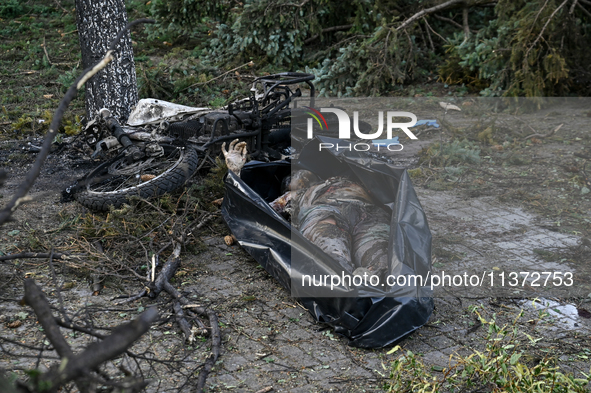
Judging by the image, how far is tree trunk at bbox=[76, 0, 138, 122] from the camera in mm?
6559

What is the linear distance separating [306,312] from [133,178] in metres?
2.34

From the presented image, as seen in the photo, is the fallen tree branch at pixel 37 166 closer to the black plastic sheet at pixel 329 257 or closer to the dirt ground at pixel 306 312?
the dirt ground at pixel 306 312

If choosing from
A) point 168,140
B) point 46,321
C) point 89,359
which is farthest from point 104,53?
A: point 89,359

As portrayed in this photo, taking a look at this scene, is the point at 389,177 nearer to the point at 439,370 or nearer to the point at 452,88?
the point at 439,370

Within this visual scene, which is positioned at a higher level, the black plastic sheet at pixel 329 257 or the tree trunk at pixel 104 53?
the tree trunk at pixel 104 53

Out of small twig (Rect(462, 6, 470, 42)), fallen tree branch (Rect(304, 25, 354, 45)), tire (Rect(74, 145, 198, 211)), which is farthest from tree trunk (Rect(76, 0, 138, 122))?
small twig (Rect(462, 6, 470, 42))

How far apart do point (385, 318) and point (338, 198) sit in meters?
1.19

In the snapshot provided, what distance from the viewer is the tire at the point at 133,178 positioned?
4367mm

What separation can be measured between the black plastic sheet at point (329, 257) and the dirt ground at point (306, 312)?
5.7 inches

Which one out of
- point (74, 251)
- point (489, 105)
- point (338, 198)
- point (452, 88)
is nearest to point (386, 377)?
point (338, 198)

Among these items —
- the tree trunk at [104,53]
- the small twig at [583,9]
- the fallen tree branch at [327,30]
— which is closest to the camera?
the tree trunk at [104,53]

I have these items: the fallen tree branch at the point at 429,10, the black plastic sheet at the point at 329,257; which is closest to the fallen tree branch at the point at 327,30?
the fallen tree branch at the point at 429,10

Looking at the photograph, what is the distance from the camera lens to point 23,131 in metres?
7.17

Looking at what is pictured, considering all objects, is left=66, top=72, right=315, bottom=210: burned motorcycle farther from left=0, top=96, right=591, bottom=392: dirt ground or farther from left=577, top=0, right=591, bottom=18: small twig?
left=577, top=0, right=591, bottom=18: small twig
